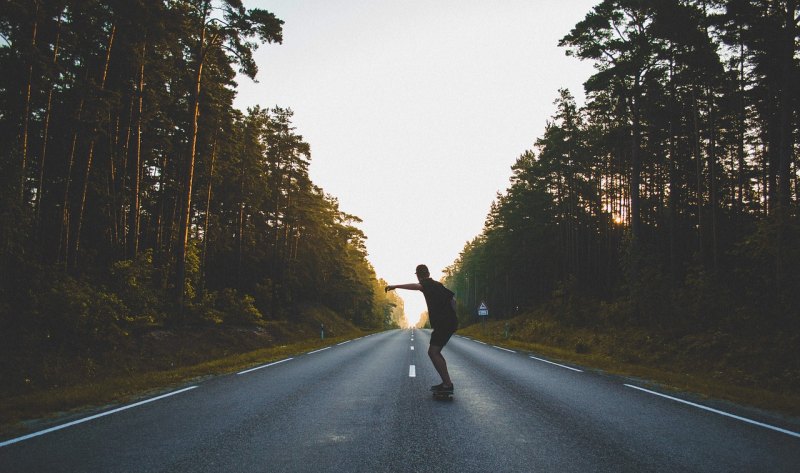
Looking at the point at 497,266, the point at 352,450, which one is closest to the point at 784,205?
the point at 352,450

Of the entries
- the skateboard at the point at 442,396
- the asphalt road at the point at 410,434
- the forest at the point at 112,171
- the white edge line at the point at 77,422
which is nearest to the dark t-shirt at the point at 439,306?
the skateboard at the point at 442,396

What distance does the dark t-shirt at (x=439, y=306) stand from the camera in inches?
259

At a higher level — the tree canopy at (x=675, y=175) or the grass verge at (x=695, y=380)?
the tree canopy at (x=675, y=175)

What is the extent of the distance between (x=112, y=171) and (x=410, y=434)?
62.3 ft

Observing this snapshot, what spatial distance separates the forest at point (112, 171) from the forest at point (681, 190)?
1749 centimetres

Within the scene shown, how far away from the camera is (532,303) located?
43594mm

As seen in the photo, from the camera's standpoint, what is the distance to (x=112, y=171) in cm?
1759

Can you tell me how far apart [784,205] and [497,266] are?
36.6m

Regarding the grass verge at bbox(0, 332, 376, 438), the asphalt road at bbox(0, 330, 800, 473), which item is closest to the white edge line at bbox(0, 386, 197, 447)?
the asphalt road at bbox(0, 330, 800, 473)

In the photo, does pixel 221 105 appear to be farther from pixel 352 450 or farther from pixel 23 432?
pixel 352 450

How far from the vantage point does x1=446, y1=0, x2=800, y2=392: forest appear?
42.7ft

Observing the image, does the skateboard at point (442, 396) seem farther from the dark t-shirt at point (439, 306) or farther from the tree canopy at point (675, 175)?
the tree canopy at point (675, 175)

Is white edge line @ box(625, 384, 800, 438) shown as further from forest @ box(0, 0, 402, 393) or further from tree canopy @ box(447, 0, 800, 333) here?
forest @ box(0, 0, 402, 393)

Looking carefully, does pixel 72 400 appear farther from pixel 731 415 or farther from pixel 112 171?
pixel 112 171
